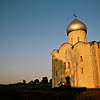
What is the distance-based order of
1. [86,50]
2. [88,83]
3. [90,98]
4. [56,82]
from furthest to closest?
[56,82] < [86,50] < [88,83] < [90,98]

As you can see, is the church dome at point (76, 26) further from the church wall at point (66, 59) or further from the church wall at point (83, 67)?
the church wall at point (83, 67)

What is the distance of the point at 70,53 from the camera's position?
22766 mm

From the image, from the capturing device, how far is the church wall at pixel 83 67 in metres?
20.2

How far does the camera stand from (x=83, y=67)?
21.0 meters

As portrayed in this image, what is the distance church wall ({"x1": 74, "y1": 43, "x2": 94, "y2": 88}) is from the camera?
20.2 metres

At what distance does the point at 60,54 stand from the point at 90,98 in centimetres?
1631

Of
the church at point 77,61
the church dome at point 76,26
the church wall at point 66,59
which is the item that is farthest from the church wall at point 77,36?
the church wall at point 66,59

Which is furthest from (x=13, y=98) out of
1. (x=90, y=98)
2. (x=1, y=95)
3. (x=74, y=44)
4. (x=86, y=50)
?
(x=74, y=44)

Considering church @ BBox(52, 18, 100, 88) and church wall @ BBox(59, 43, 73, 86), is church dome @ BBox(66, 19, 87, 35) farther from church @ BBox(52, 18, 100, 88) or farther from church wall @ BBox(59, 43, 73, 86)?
church wall @ BBox(59, 43, 73, 86)

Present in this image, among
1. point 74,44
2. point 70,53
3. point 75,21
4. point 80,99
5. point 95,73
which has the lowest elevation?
point 80,99

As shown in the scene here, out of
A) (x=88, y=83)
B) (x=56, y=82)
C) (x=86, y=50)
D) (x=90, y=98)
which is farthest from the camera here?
(x=56, y=82)

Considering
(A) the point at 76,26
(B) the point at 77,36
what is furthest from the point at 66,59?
(A) the point at 76,26

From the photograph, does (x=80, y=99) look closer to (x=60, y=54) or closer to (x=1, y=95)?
(x=1, y=95)

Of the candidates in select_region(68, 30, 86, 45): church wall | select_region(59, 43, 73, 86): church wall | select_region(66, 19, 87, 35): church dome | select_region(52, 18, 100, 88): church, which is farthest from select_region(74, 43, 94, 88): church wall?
select_region(66, 19, 87, 35): church dome
